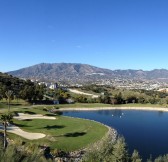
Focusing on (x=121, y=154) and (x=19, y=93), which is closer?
(x=121, y=154)

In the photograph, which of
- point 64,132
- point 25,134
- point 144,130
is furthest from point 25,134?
point 144,130

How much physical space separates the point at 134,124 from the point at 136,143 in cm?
2690

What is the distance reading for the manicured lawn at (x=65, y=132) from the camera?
50.7 m

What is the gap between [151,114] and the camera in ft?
355

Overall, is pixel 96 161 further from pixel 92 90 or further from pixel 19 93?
pixel 92 90

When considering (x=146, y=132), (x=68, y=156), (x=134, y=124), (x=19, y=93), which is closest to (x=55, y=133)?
(x=68, y=156)

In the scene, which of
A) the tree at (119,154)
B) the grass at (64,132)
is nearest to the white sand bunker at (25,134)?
the grass at (64,132)

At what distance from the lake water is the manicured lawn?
680cm

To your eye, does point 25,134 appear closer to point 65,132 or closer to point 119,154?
point 65,132

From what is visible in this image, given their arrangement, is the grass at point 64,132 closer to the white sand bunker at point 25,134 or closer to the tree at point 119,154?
the white sand bunker at point 25,134

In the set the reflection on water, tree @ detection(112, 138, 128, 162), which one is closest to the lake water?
the reflection on water

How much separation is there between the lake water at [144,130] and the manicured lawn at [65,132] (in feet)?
22.3

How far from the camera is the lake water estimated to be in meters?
54.5

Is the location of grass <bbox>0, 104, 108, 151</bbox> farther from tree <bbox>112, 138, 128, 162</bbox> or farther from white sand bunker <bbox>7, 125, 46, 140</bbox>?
tree <bbox>112, 138, 128, 162</bbox>
